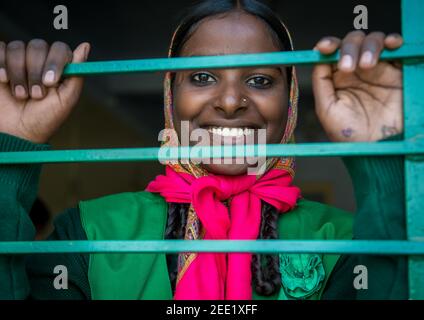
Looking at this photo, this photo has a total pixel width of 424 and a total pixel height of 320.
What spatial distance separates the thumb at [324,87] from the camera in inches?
61.3

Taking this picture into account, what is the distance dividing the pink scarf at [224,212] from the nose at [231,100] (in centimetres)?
22

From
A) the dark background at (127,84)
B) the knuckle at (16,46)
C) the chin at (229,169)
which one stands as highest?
the dark background at (127,84)

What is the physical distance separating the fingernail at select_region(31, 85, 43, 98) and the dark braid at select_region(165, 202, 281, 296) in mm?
586

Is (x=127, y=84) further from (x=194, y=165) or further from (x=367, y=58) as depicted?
(x=367, y=58)

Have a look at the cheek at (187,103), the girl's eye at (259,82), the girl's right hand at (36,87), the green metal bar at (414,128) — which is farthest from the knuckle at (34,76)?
the green metal bar at (414,128)

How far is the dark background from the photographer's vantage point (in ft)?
15.4

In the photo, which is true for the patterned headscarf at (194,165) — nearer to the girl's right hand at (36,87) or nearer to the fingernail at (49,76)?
the girl's right hand at (36,87)

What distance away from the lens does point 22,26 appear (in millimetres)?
4699

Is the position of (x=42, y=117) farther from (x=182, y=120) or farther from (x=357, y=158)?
(x=357, y=158)

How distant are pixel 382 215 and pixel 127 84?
543cm

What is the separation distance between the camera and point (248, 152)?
56.1 inches

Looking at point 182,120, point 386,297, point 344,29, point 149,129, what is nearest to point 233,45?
point 182,120

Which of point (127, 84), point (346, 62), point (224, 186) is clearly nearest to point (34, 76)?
point (224, 186)

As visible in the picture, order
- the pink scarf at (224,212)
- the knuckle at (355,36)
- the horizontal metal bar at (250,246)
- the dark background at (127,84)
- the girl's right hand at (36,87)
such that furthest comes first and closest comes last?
the dark background at (127,84)
the pink scarf at (224,212)
the girl's right hand at (36,87)
the knuckle at (355,36)
the horizontal metal bar at (250,246)
